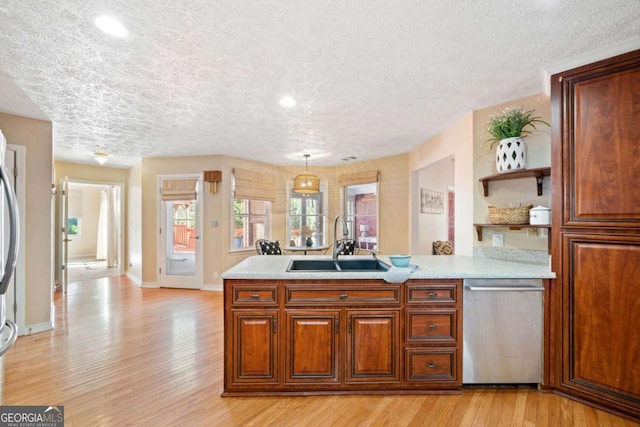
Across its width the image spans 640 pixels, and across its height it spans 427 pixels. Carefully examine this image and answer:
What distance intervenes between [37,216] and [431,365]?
172 inches

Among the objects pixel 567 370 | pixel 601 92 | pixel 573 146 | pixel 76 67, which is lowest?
pixel 567 370

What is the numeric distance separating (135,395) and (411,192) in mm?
4507

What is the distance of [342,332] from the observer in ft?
7.38

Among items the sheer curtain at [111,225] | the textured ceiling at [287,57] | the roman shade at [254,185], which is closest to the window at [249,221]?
the roman shade at [254,185]

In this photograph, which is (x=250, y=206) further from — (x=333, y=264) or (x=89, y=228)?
(x=89, y=228)

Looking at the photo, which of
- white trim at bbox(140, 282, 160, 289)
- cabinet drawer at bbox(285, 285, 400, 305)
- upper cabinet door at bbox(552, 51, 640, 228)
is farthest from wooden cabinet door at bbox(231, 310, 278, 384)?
white trim at bbox(140, 282, 160, 289)

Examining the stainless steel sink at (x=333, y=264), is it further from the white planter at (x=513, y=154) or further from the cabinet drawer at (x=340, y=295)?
the white planter at (x=513, y=154)

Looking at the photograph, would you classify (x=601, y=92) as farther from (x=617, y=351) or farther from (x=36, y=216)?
(x=36, y=216)

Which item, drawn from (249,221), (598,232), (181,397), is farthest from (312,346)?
(249,221)

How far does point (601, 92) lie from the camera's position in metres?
2.11

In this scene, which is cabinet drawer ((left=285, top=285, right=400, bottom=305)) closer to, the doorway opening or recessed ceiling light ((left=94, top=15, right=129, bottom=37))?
recessed ceiling light ((left=94, top=15, right=129, bottom=37))

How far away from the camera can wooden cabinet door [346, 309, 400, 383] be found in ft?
7.39

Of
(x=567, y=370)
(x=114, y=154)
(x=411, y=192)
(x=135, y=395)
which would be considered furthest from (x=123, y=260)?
(x=567, y=370)

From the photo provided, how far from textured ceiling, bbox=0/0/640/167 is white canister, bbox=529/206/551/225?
3.51ft
